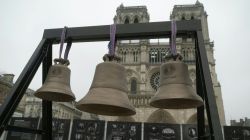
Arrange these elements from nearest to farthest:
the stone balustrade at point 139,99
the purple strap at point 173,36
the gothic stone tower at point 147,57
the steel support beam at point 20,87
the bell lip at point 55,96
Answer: the steel support beam at point 20,87 → the purple strap at point 173,36 → the bell lip at point 55,96 → the stone balustrade at point 139,99 → the gothic stone tower at point 147,57

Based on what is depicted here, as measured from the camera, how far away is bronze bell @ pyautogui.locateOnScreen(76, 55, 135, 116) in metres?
2.64

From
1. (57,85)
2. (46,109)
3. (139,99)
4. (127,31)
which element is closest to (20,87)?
(57,85)

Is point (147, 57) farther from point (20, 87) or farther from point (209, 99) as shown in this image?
point (209, 99)

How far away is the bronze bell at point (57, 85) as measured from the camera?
121 inches

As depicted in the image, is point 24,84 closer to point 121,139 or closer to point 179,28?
point 179,28

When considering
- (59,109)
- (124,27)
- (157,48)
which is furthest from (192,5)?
(124,27)

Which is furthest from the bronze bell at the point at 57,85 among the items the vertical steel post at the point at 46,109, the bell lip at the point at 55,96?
the vertical steel post at the point at 46,109

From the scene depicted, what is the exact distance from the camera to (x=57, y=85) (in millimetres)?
3133

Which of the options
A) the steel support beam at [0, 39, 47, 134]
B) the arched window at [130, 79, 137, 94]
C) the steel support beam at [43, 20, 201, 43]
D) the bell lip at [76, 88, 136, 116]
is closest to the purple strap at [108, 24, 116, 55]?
the steel support beam at [43, 20, 201, 43]

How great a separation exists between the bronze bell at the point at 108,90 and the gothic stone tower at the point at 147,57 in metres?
26.6

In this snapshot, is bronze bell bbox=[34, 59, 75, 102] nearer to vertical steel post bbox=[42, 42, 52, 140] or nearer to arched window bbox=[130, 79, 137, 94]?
vertical steel post bbox=[42, 42, 52, 140]

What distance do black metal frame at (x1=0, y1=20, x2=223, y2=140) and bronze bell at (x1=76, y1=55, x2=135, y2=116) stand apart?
0.42 meters

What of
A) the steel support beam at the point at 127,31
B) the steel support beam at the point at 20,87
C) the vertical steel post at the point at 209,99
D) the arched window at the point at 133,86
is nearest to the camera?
the vertical steel post at the point at 209,99

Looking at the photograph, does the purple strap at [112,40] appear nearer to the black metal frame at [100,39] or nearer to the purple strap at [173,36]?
the black metal frame at [100,39]
